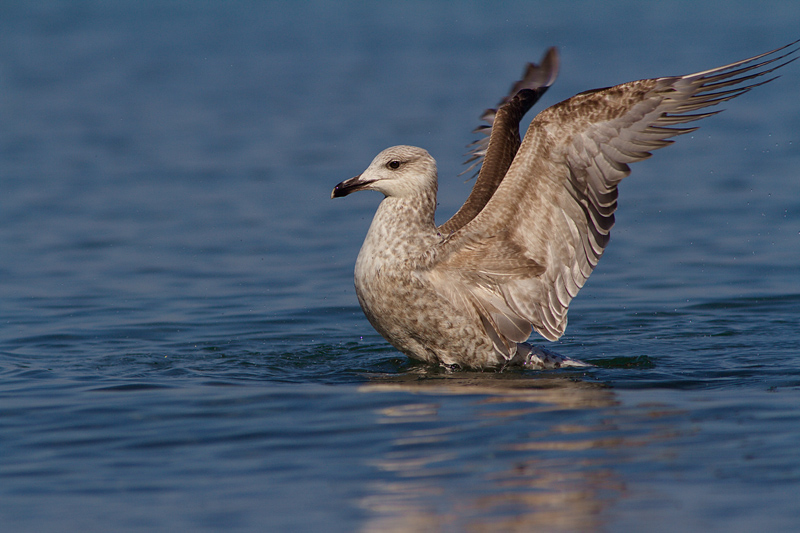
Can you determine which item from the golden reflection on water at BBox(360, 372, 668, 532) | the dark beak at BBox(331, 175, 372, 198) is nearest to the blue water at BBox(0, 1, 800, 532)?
the golden reflection on water at BBox(360, 372, 668, 532)

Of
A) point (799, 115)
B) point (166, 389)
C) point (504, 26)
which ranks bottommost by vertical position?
point (166, 389)

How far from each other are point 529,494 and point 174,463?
1748 millimetres

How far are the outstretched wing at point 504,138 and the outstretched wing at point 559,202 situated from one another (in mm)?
597

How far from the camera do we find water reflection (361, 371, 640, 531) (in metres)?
4.52

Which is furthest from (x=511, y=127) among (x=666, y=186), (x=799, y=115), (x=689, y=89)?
(x=799, y=115)

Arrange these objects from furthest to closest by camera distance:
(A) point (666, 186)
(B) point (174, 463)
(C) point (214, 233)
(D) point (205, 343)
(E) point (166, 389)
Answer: (A) point (666, 186) < (C) point (214, 233) < (D) point (205, 343) < (E) point (166, 389) < (B) point (174, 463)

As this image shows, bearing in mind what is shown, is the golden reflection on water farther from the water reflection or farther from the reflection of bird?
the reflection of bird

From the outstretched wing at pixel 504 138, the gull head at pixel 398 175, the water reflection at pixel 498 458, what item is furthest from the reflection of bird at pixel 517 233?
the water reflection at pixel 498 458

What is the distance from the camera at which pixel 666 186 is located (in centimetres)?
1389

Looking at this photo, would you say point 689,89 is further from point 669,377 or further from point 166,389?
point 166,389

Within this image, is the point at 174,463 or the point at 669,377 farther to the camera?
the point at 669,377

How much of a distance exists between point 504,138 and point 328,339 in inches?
81.3

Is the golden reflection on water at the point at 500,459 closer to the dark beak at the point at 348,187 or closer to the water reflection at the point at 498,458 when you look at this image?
the water reflection at the point at 498,458

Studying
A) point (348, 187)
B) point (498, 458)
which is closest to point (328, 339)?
point (348, 187)
